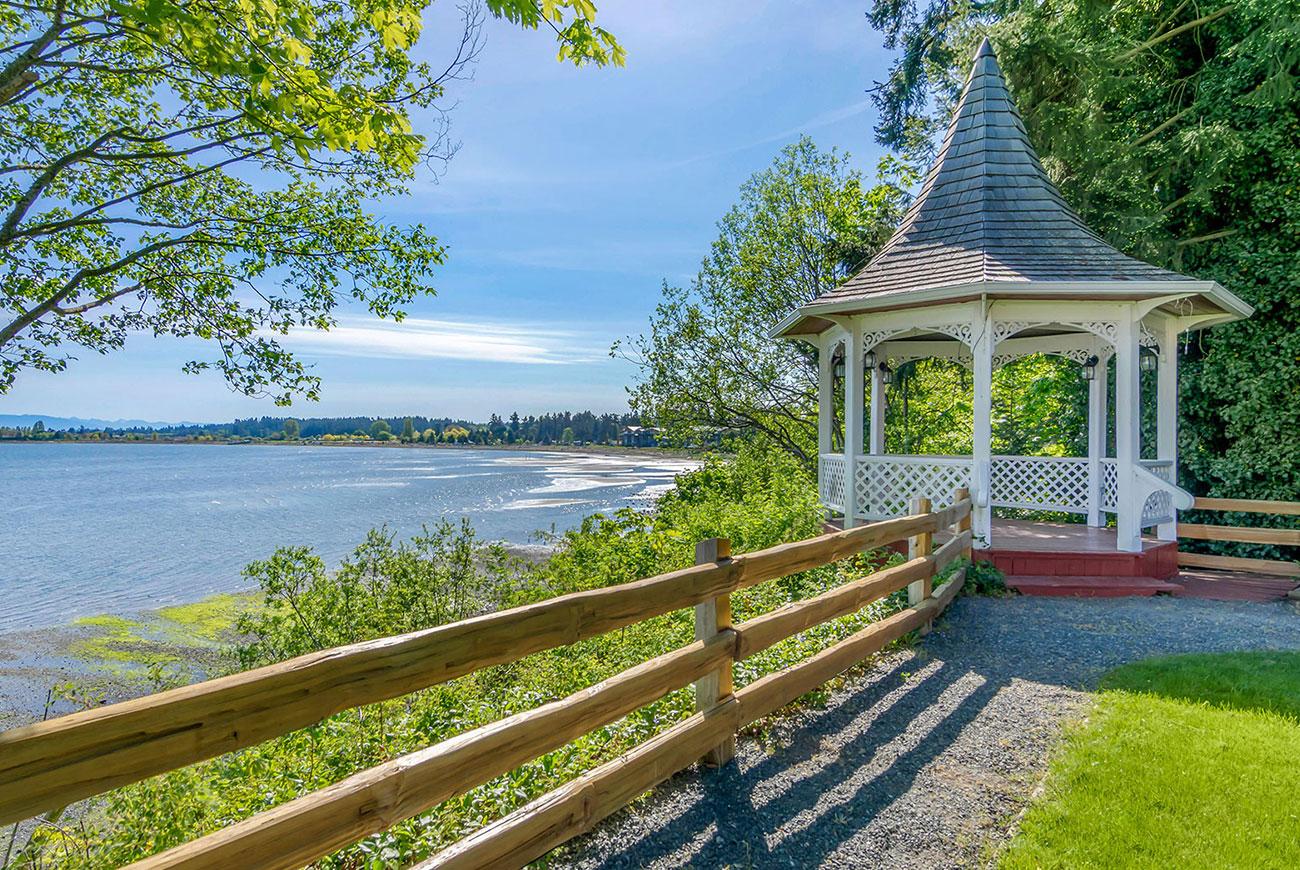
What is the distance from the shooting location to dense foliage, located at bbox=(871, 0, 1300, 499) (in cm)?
931

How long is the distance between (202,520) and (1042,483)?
31.6 meters

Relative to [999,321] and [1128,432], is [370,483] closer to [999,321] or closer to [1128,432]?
[999,321]

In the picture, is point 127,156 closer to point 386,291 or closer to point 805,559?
point 386,291

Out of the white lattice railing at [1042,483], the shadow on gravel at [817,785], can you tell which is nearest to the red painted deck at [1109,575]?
the white lattice railing at [1042,483]

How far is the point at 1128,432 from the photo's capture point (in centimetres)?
781

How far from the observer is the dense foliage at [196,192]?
5645mm

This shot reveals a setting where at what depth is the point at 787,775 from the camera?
11.2ft

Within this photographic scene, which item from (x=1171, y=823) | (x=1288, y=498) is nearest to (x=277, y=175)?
(x=1171, y=823)

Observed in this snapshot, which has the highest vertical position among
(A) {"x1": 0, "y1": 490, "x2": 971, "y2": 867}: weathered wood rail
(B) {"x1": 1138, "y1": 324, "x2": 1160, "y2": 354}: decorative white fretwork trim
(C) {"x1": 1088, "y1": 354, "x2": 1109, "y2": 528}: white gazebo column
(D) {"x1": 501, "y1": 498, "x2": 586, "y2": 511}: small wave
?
(B) {"x1": 1138, "y1": 324, "x2": 1160, "y2": 354}: decorative white fretwork trim

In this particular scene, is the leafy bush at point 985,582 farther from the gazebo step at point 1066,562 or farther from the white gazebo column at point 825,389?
the white gazebo column at point 825,389

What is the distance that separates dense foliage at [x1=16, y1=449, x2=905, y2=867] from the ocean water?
3274 millimetres

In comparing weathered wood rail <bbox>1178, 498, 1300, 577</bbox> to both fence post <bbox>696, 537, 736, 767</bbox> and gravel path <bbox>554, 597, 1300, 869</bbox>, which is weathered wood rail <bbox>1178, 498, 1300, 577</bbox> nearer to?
gravel path <bbox>554, 597, 1300, 869</bbox>

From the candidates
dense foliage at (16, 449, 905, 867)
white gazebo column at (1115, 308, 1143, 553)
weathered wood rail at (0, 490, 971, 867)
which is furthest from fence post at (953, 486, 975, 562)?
weathered wood rail at (0, 490, 971, 867)

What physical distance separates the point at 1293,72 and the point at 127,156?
574 inches
